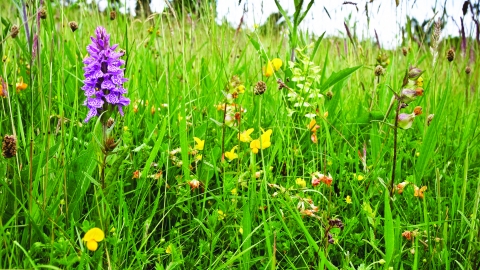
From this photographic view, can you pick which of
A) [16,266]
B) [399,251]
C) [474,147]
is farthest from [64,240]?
[474,147]

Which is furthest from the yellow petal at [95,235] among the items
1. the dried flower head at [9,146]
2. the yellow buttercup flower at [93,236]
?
the dried flower head at [9,146]

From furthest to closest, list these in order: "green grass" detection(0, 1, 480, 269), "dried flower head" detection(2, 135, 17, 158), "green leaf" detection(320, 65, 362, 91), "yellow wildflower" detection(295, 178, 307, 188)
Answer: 1. "green leaf" detection(320, 65, 362, 91)
2. "yellow wildflower" detection(295, 178, 307, 188)
3. "green grass" detection(0, 1, 480, 269)
4. "dried flower head" detection(2, 135, 17, 158)

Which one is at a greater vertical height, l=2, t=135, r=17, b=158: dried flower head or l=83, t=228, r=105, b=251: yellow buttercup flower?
l=2, t=135, r=17, b=158: dried flower head

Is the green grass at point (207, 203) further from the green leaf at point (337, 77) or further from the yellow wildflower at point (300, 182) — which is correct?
the green leaf at point (337, 77)

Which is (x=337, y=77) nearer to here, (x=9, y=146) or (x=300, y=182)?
(x=300, y=182)

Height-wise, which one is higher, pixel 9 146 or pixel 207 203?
pixel 9 146

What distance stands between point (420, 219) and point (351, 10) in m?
1.55

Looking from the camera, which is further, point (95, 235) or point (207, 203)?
point (207, 203)

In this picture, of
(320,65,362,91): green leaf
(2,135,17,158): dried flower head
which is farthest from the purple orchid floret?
(320,65,362,91): green leaf

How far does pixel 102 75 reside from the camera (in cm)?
109

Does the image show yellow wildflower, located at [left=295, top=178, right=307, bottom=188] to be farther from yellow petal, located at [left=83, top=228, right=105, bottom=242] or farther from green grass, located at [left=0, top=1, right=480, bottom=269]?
yellow petal, located at [left=83, top=228, right=105, bottom=242]

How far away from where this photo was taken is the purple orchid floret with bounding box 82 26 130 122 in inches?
43.1

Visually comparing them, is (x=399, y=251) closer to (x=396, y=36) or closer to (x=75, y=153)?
(x=75, y=153)

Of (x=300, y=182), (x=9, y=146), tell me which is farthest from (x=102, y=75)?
(x=300, y=182)
